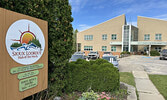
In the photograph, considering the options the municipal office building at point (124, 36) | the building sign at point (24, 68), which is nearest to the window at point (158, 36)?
the municipal office building at point (124, 36)

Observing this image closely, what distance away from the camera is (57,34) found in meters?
3.32

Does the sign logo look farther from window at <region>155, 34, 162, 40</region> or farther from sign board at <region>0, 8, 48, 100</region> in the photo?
window at <region>155, 34, 162, 40</region>

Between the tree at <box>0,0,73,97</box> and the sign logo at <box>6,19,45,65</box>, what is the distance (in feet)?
1.93

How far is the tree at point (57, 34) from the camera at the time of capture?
314cm

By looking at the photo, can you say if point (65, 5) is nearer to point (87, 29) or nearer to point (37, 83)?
point (37, 83)

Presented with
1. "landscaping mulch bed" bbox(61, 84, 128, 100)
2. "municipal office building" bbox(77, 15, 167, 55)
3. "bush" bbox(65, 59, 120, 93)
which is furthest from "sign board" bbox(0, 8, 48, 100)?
"municipal office building" bbox(77, 15, 167, 55)

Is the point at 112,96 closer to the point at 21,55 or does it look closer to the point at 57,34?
the point at 57,34

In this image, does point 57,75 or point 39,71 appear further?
point 57,75

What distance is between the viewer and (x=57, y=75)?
349cm

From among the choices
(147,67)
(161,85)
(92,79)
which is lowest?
(147,67)

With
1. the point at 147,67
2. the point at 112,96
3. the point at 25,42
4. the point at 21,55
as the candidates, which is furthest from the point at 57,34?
the point at 147,67

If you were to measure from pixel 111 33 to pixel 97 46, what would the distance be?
6.53 metres

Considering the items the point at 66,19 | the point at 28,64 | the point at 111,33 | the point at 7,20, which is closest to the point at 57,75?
the point at 28,64

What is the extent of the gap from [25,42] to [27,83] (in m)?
0.91
